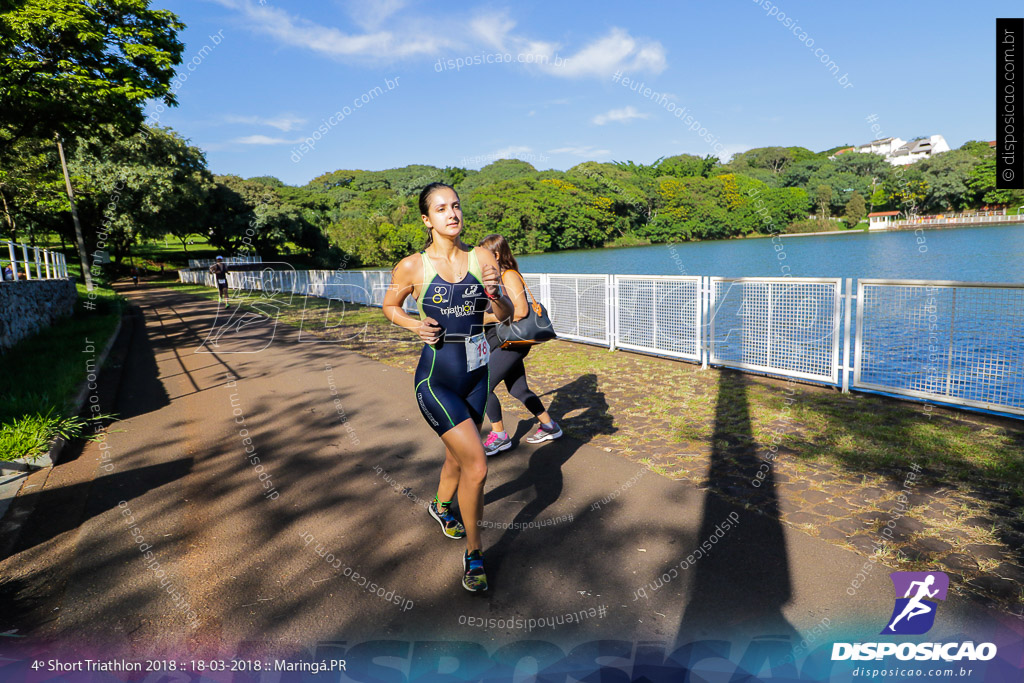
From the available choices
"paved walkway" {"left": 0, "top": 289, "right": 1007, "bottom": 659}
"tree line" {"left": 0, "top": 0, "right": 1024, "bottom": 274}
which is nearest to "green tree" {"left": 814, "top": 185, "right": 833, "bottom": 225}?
"tree line" {"left": 0, "top": 0, "right": 1024, "bottom": 274}

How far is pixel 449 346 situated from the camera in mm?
3096

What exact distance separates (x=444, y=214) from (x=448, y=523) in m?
2.08

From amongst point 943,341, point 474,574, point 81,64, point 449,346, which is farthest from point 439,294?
point 81,64

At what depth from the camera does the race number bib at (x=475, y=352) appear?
314cm

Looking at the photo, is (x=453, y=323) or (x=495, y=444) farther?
(x=495, y=444)

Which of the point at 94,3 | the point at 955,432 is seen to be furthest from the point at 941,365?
the point at 94,3

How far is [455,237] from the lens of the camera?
3035 millimetres

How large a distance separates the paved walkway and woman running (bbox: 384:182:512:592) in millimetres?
529

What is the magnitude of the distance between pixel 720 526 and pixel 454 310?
235 centimetres

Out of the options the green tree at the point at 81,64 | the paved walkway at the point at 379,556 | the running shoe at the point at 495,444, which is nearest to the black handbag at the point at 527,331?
the running shoe at the point at 495,444

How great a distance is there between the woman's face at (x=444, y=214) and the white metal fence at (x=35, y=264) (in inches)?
567

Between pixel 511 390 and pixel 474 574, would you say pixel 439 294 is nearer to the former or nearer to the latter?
pixel 474 574

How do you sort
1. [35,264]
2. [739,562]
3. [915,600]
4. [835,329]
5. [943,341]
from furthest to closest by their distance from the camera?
[35,264]
[835,329]
[943,341]
[739,562]
[915,600]

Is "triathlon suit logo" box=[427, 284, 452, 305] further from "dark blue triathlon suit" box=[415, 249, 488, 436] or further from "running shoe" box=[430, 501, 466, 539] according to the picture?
"running shoe" box=[430, 501, 466, 539]
